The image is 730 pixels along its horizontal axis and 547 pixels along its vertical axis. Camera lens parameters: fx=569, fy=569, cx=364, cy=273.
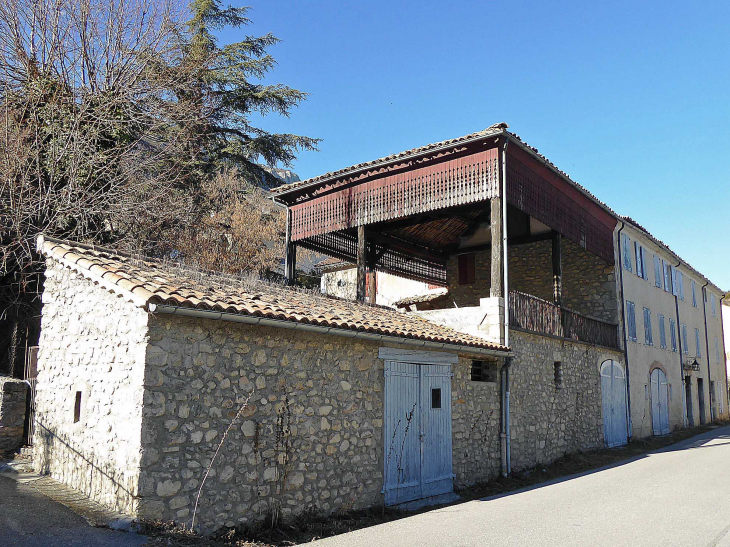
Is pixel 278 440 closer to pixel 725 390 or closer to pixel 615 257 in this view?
pixel 615 257

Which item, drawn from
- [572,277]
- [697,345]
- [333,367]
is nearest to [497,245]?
[333,367]

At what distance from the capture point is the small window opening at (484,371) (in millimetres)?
12086

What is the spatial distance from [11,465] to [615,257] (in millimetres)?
16784

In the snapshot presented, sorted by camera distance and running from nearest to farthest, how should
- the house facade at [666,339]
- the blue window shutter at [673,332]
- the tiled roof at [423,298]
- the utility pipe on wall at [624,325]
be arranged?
the utility pipe on wall at [624,325] < the house facade at [666,339] < the tiled roof at [423,298] < the blue window shutter at [673,332]

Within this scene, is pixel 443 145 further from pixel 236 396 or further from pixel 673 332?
pixel 673 332

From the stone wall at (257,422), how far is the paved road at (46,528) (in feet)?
1.51

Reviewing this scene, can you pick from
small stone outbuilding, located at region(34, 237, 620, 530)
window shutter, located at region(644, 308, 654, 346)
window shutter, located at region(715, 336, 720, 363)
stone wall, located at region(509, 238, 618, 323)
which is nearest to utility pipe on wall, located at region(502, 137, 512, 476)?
small stone outbuilding, located at region(34, 237, 620, 530)

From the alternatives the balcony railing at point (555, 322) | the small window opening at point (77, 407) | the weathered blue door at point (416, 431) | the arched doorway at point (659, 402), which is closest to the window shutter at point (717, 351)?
the arched doorway at point (659, 402)

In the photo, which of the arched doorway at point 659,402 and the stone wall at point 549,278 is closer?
the stone wall at point 549,278

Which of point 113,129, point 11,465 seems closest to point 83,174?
point 113,129

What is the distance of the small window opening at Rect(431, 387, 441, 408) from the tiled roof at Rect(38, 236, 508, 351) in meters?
0.96

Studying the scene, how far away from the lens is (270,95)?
21484 mm

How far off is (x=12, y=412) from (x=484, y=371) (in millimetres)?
8946

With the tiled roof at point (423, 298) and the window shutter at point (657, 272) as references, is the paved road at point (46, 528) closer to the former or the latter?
the tiled roof at point (423, 298)
